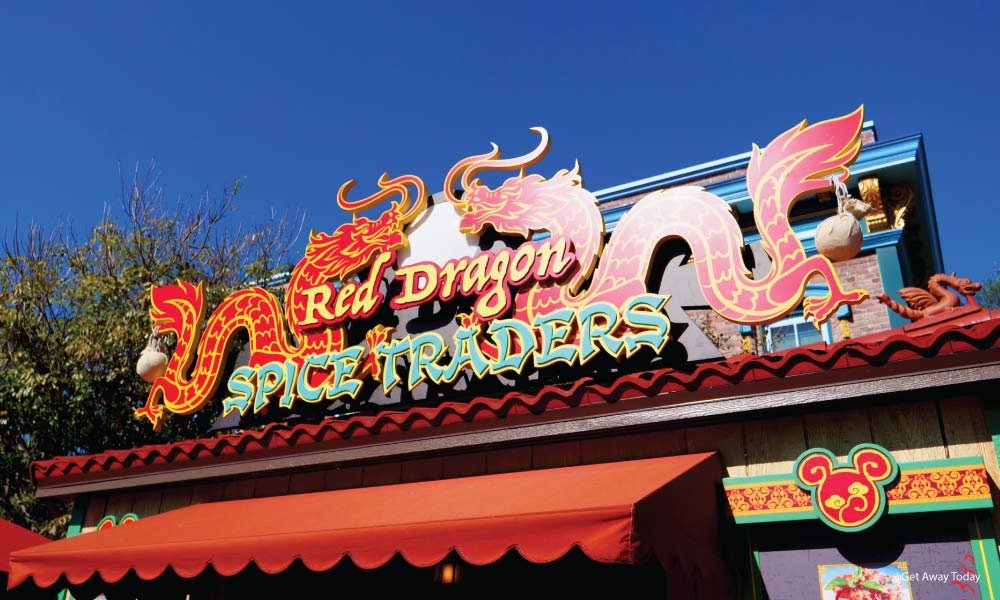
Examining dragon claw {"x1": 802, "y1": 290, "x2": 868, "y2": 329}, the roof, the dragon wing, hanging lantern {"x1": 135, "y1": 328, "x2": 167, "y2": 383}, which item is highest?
hanging lantern {"x1": 135, "y1": 328, "x2": 167, "y2": 383}

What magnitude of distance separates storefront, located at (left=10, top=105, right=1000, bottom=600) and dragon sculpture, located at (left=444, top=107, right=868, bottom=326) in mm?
24

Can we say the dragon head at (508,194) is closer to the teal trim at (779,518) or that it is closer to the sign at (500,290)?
the sign at (500,290)

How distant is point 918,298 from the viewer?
265 inches

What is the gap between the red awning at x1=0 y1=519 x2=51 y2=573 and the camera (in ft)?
25.8

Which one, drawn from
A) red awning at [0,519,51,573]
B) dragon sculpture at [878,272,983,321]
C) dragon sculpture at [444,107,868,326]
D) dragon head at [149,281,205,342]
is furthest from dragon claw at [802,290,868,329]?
red awning at [0,519,51,573]

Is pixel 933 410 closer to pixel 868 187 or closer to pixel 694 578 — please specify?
pixel 694 578

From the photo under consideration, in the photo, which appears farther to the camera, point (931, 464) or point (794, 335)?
point (794, 335)

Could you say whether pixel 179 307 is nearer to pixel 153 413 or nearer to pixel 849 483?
pixel 153 413

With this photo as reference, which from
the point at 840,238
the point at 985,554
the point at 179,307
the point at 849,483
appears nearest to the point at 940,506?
the point at 985,554

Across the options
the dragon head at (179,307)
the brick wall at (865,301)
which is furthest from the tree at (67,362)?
the brick wall at (865,301)

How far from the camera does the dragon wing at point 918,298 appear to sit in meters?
6.69

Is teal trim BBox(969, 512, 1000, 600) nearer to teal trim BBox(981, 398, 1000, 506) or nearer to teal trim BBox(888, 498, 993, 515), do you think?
teal trim BBox(888, 498, 993, 515)

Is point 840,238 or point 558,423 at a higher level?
point 840,238

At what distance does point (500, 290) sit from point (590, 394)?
2.58 meters
